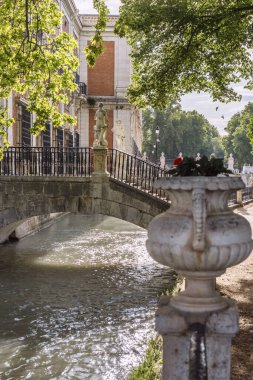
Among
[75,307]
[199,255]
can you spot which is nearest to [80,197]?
[75,307]

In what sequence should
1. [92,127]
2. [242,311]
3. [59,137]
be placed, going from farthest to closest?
1. [92,127]
2. [59,137]
3. [242,311]

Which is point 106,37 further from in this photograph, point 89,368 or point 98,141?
point 89,368

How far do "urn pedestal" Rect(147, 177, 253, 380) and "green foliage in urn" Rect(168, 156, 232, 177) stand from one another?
0.98 feet

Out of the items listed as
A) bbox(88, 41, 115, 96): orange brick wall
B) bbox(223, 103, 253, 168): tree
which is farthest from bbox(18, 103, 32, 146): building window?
bbox(223, 103, 253, 168): tree

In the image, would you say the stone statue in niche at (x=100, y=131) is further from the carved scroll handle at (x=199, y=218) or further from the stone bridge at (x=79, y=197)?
the carved scroll handle at (x=199, y=218)

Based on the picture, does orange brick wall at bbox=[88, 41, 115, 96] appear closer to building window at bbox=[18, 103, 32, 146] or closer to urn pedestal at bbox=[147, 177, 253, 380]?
building window at bbox=[18, 103, 32, 146]

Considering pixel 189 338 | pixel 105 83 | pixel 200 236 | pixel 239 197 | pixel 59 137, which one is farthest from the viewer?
pixel 105 83

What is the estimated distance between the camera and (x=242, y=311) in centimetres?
745

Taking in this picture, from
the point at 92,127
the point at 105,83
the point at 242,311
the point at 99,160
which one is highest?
the point at 105,83

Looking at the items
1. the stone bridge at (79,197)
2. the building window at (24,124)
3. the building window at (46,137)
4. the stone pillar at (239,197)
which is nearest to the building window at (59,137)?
the building window at (46,137)

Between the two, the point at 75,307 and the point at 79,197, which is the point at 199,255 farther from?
the point at 79,197

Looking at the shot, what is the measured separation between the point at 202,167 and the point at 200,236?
2.78ft

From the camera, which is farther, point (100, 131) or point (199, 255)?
point (100, 131)

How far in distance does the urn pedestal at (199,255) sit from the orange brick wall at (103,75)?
29.7m
